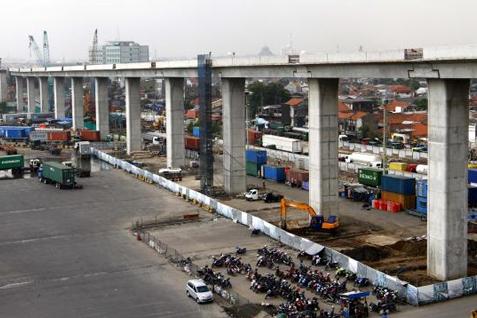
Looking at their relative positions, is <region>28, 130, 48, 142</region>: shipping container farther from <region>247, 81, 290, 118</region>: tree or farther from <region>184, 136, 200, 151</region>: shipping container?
<region>247, 81, 290, 118</region>: tree

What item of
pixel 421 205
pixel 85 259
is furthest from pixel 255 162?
pixel 85 259

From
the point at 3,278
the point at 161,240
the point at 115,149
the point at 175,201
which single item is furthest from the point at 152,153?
the point at 3,278

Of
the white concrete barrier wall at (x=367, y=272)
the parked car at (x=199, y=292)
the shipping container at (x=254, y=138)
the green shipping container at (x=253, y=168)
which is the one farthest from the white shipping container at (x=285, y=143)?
the parked car at (x=199, y=292)

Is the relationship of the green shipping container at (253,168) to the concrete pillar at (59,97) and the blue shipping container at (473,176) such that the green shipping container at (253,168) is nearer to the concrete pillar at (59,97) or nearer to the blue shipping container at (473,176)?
the blue shipping container at (473,176)

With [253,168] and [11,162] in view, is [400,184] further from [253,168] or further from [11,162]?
[11,162]

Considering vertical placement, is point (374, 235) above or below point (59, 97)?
below

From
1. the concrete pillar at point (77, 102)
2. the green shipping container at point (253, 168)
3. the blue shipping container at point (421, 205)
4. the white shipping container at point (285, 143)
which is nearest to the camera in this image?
the blue shipping container at point (421, 205)

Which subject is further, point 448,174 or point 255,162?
point 255,162

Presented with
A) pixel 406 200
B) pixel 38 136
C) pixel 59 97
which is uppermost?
pixel 59 97
